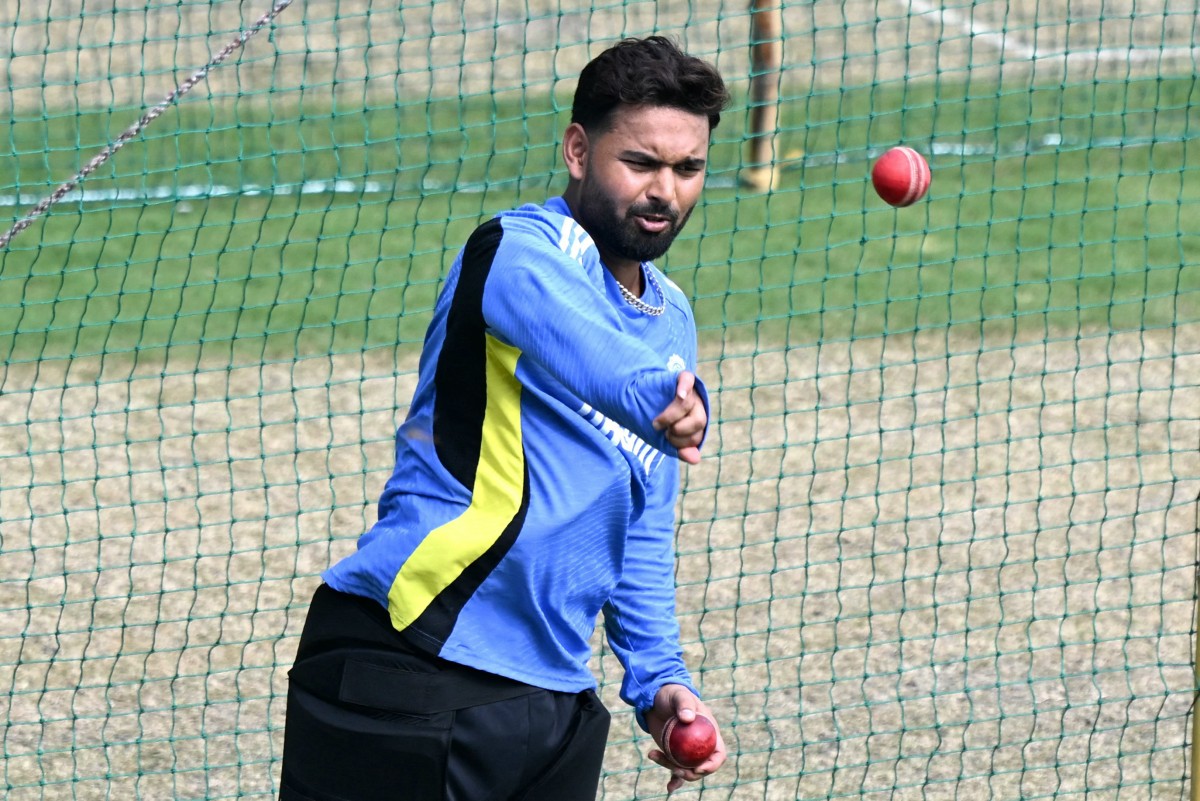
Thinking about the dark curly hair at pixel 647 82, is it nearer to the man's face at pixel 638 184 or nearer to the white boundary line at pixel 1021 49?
the man's face at pixel 638 184

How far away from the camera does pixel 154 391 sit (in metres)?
8.23

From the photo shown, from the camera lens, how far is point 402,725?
2793 millimetres

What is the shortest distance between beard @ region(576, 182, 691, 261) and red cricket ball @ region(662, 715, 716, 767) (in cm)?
82

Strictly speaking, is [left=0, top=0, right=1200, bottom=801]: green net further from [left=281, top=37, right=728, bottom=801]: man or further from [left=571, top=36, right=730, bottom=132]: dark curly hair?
[left=571, top=36, right=730, bottom=132]: dark curly hair

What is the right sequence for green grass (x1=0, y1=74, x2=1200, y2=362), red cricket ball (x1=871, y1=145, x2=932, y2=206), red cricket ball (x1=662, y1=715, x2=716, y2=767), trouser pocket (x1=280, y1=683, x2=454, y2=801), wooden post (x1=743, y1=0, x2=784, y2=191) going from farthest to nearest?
wooden post (x1=743, y1=0, x2=784, y2=191), green grass (x1=0, y1=74, x2=1200, y2=362), red cricket ball (x1=871, y1=145, x2=932, y2=206), red cricket ball (x1=662, y1=715, x2=716, y2=767), trouser pocket (x1=280, y1=683, x2=454, y2=801)

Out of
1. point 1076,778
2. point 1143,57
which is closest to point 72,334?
point 1076,778

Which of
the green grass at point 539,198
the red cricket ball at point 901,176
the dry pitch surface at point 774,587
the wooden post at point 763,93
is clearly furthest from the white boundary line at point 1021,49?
the red cricket ball at point 901,176

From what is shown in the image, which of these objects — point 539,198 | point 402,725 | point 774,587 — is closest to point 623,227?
point 402,725

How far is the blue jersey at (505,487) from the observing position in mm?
2670

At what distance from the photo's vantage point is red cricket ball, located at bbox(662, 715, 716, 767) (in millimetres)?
3045

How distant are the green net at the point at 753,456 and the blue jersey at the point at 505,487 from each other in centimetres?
220

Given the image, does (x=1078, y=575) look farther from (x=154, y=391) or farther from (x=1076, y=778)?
(x=154, y=391)

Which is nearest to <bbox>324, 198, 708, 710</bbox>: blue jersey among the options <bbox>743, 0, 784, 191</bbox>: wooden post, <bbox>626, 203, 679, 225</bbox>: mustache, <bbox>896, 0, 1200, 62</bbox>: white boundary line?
<bbox>626, 203, 679, 225</bbox>: mustache

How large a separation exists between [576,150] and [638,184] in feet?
0.50
